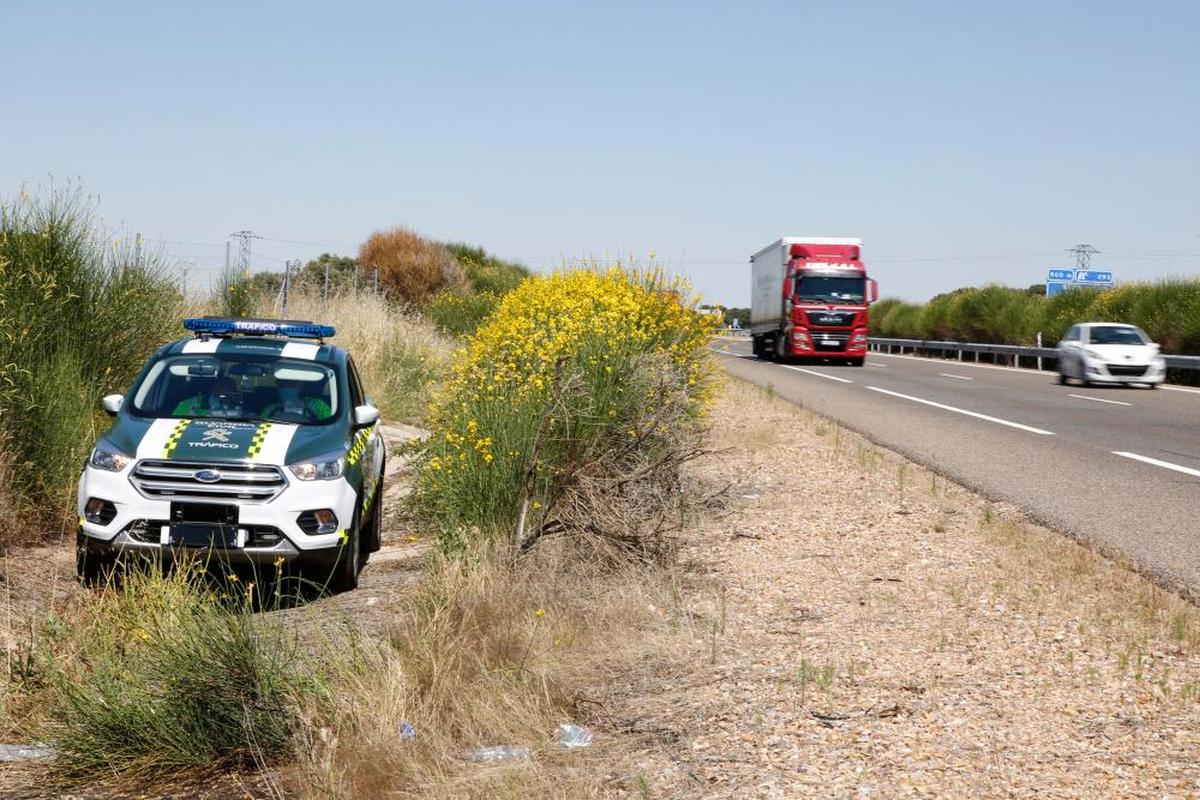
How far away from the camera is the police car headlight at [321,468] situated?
7484 millimetres

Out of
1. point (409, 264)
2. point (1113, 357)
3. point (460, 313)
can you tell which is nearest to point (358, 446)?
point (460, 313)

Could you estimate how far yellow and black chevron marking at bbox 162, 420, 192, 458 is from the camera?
24.1 ft

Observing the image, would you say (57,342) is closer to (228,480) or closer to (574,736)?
(228,480)

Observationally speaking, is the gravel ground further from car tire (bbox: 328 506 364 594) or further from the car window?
the car window

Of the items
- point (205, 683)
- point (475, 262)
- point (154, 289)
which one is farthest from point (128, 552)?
point (475, 262)

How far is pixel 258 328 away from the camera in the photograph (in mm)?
9320

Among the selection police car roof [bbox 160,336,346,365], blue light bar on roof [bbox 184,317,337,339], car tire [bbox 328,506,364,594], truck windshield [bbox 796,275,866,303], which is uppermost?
truck windshield [bbox 796,275,866,303]

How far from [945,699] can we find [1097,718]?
1.75ft

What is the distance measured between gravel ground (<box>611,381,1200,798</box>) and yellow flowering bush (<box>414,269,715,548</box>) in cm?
97

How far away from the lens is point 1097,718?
4578 mm

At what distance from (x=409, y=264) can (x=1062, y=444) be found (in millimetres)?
26428

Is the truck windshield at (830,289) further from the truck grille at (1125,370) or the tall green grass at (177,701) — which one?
the tall green grass at (177,701)

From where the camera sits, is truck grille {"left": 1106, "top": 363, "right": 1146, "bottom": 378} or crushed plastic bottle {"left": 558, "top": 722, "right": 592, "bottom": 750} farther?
truck grille {"left": 1106, "top": 363, "right": 1146, "bottom": 378}

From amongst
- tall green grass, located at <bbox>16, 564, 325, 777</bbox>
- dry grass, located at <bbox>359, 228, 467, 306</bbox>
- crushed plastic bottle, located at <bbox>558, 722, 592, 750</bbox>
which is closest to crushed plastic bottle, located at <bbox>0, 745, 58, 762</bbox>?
tall green grass, located at <bbox>16, 564, 325, 777</bbox>
